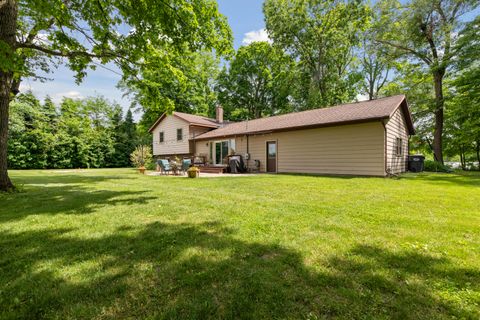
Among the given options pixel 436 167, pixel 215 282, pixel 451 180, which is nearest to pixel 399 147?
pixel 451 180

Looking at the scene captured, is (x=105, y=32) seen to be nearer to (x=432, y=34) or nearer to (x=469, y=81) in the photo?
(x=469, y=81)

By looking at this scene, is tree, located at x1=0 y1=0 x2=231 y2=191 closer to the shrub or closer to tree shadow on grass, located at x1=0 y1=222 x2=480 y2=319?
tree shadow on grass, located at x1=0 y1=222 x2=480 y2=319

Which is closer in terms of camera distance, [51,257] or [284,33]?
[51,257]

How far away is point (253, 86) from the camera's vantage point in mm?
30266

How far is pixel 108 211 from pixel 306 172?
1030 cm

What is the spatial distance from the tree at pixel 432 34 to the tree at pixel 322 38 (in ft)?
13.5

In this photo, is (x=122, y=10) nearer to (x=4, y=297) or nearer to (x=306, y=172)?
(x=4, y=297)

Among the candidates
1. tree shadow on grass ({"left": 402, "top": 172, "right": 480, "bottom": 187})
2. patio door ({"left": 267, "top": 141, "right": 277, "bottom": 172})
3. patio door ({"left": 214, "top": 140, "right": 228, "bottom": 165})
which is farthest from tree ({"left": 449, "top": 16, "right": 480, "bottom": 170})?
patio door ({"left": 214, "top": 140, "right": 228, "bottom": 165})

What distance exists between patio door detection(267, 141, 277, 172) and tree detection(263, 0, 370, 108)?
36.3 feet

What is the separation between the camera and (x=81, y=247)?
111 inches

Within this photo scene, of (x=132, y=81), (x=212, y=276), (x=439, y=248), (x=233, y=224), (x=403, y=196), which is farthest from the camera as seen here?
(x=132, y=81)

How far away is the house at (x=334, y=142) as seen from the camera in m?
10.4

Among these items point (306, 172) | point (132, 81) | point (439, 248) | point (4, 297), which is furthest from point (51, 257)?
point (306, 172)

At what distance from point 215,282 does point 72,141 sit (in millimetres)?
27610
